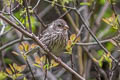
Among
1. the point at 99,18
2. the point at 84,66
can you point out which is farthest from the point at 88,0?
the point at 84,66

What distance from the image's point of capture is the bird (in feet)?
18.2

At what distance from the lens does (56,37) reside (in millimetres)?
5688

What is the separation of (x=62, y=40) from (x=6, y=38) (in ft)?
6.74

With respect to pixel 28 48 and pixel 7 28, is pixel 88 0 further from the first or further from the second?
pixel 28 48

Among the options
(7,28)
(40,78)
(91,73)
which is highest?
(7,28)

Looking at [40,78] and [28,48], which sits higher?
[28,48]

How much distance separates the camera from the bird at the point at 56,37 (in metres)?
5.56

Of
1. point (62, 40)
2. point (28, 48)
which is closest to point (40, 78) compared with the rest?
point (62, 40)

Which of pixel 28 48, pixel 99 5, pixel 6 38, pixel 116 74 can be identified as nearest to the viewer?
pixel 28 48

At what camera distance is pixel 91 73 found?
7531mm

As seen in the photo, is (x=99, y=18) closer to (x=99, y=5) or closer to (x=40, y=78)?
(x=99, y=5)

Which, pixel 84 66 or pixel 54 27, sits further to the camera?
pixel 84 66

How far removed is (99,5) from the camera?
781cm

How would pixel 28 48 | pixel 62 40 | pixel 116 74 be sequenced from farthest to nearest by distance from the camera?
pixel 116 74 → pixel 62 40 → pixel 28 48
